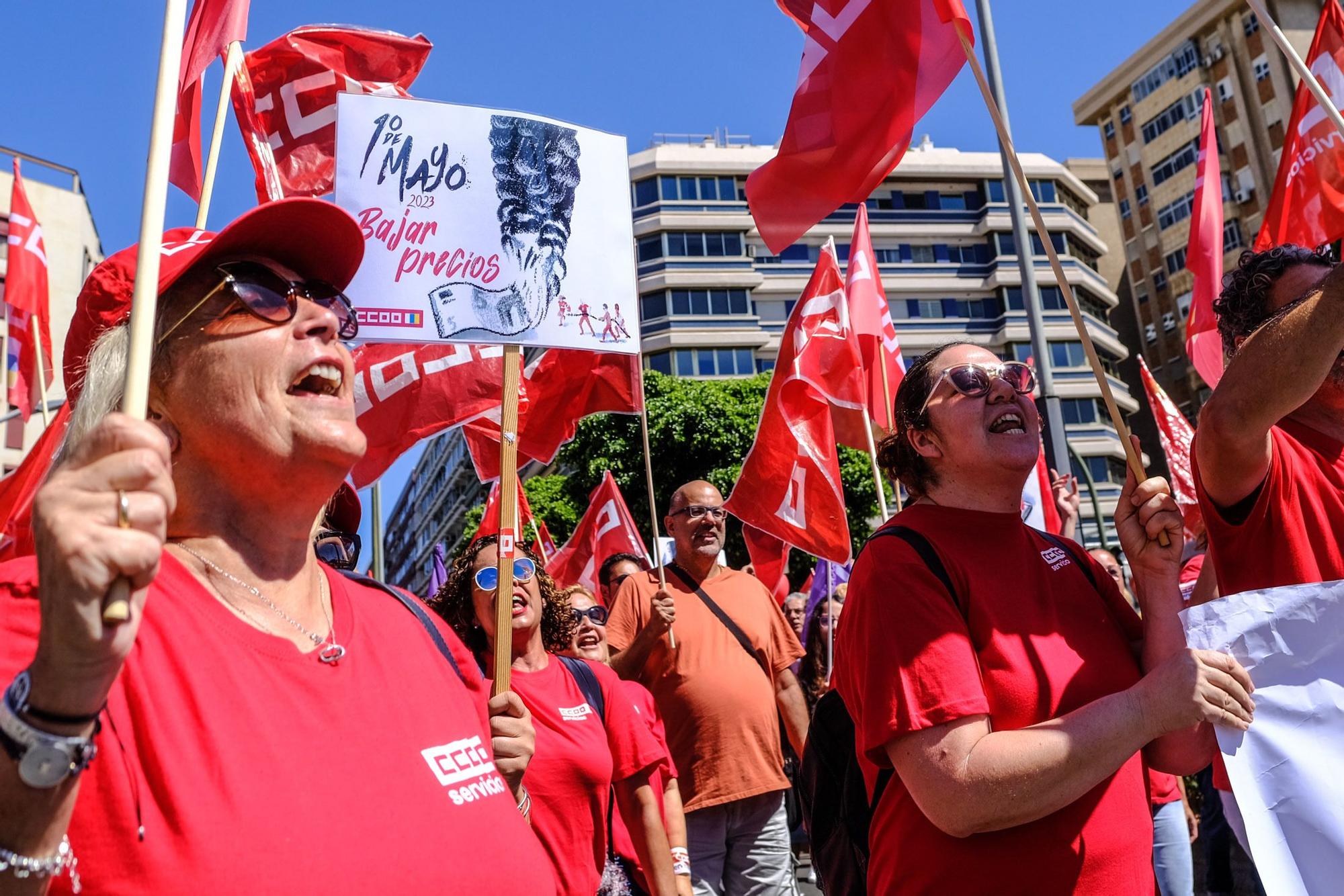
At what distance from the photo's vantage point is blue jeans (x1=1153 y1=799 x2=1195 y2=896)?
202 inches

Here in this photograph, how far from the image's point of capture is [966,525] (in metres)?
2.60

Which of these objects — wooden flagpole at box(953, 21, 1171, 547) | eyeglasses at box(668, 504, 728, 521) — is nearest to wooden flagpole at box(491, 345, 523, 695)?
wooden flagpole at box(953, 21, 1171, 547)

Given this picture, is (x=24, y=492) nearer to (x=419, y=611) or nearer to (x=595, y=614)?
(x=595, y=614)

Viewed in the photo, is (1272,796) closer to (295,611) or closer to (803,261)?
(295,611)

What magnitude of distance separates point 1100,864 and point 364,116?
9.59 feet

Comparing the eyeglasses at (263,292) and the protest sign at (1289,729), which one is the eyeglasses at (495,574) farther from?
the protest sign at (1289,729)

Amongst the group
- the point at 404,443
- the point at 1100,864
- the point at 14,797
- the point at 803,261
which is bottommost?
the point at 1100,864

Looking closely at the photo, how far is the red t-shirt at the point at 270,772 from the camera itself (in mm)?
1439

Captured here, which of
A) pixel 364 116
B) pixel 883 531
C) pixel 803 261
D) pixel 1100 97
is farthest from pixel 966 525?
pixel 1100 97

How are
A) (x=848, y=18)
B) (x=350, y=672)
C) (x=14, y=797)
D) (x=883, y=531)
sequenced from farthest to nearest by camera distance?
(x=848, y=18) < (x=883, y=531) < (x=350, y=672) < (x=14, y=797)

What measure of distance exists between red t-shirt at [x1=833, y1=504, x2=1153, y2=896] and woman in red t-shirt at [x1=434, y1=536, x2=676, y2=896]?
138 centimetres

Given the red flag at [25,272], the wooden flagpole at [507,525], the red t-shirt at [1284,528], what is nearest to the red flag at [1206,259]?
the red t-shirt at [1284,528]

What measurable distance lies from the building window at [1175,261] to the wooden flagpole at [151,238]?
50.2m

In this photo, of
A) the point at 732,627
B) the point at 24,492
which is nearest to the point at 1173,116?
the point at 732,627
